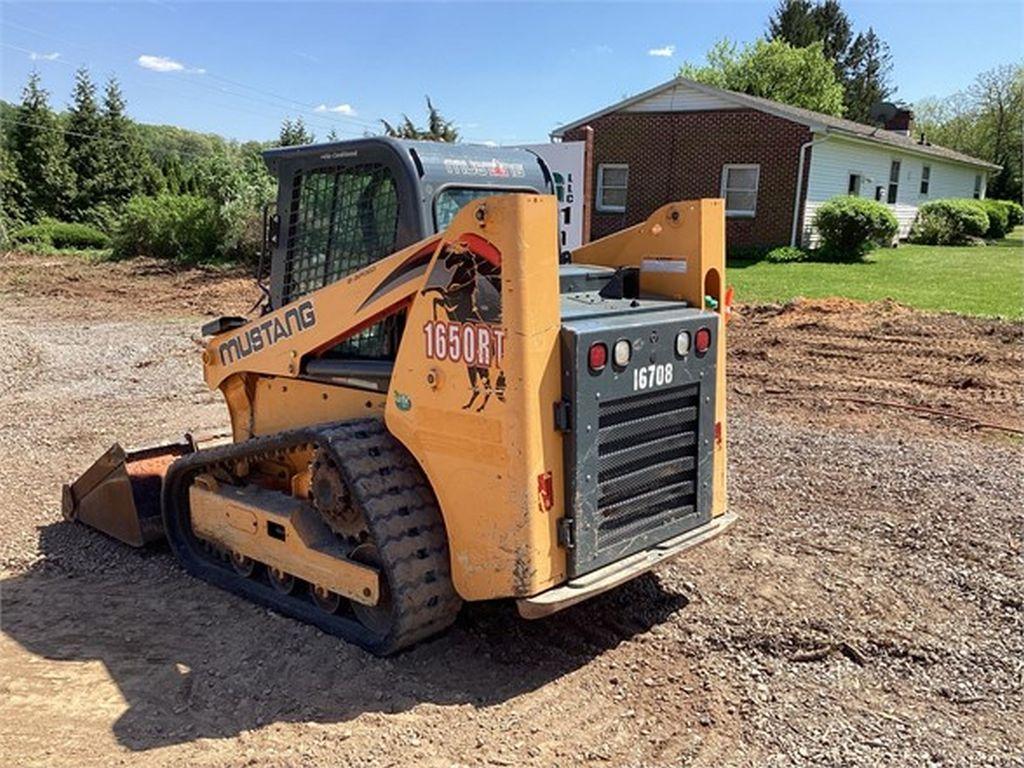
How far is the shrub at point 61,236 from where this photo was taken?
27.3 metres

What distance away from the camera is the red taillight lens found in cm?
403

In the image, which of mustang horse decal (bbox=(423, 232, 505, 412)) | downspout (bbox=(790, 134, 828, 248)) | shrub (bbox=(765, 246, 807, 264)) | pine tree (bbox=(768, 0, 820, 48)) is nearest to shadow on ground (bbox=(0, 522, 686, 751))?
mustang horse decal (bbox=(423, 232, 505, 412))

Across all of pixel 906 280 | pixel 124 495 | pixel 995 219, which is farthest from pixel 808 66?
pixel 124 495

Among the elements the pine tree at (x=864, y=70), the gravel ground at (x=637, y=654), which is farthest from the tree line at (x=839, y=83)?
the gravel ground at (x=637, y=654)

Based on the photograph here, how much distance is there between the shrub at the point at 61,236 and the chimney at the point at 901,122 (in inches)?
1197

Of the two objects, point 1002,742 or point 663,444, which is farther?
point 663,444

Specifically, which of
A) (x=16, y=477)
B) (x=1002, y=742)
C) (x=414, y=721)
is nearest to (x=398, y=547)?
(x=414, y=721)

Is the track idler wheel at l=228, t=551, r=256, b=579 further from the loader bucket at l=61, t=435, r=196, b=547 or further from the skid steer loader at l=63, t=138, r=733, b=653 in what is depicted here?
the loader bucket at l=61, t=435, r=196, b=547

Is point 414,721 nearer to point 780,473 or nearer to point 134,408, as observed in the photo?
point 780,473

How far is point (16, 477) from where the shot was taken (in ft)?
21.8

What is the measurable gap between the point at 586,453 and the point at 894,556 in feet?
8.21

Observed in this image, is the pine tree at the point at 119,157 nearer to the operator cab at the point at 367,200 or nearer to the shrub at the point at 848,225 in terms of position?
the shrub at the point at 848,225

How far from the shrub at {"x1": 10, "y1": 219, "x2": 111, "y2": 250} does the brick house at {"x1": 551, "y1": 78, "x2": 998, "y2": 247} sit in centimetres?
1553

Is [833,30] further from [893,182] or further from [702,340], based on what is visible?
[702,340]
